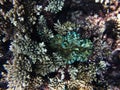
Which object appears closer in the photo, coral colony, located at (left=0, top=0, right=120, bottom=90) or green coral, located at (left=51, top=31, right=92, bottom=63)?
coral colony, located at (left=0, top=0, right=120, bottom=90)

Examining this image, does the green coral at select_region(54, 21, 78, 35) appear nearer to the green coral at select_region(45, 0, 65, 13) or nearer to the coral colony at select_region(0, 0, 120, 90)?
the coral colony at select_region(0, 0, 120, 90)

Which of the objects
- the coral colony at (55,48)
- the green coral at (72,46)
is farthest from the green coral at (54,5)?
the green coral at (72,46)

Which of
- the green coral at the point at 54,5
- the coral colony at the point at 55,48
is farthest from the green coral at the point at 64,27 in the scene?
the green coral at the point at 54,5

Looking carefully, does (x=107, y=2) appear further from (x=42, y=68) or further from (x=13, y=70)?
(x=13, y=70)

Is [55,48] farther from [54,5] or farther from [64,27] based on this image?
[54,5]

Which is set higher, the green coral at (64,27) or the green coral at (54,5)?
the green coral at (54,5)

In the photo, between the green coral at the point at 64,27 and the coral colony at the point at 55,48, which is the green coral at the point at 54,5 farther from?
the green coral at the point at 64,27

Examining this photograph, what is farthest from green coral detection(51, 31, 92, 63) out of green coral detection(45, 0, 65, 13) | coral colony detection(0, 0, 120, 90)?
green coral detection(45, 0, 65, 13)

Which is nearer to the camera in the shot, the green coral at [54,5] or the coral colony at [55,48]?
the coral colony at [55,48]

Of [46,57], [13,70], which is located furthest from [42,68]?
[13,70]
